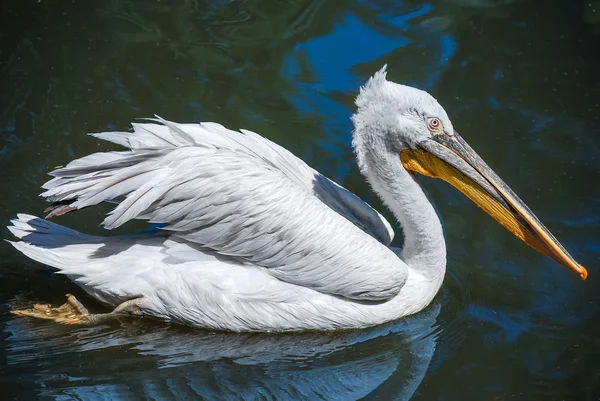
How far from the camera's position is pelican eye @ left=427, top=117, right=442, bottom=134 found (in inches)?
171

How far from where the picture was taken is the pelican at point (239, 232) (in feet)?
13.9

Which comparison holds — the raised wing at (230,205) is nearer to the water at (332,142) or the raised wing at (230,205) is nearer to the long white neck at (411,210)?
the long white neck at (411,210)

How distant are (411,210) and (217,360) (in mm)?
1285

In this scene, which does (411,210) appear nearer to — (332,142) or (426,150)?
(426,150)

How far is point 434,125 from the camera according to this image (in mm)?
4367

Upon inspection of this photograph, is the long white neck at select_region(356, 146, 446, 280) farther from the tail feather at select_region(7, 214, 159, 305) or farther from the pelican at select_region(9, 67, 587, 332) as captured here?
the tail feather at select_region(7, 214, 159, 305)

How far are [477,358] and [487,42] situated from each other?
3.50 m

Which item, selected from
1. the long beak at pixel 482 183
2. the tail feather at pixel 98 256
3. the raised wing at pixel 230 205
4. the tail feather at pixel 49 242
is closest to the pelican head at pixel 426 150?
the long beak at pixel 482 183

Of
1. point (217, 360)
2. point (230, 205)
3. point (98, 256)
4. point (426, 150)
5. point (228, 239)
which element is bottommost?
point (217, 360)

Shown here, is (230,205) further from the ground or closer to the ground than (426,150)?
closer to the ground

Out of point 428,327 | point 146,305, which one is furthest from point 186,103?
point 428,327

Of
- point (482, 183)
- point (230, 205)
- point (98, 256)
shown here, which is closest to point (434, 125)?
point (482, 183)

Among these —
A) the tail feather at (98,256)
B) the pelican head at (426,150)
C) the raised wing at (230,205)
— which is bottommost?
the tail feather at (98,256)

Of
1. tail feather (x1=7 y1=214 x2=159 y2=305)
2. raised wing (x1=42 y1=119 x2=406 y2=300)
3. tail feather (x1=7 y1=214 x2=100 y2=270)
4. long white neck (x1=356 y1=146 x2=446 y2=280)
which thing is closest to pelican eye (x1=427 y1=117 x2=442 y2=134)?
long white neck (x1=356 y1=146 x2=446 y2=280)
